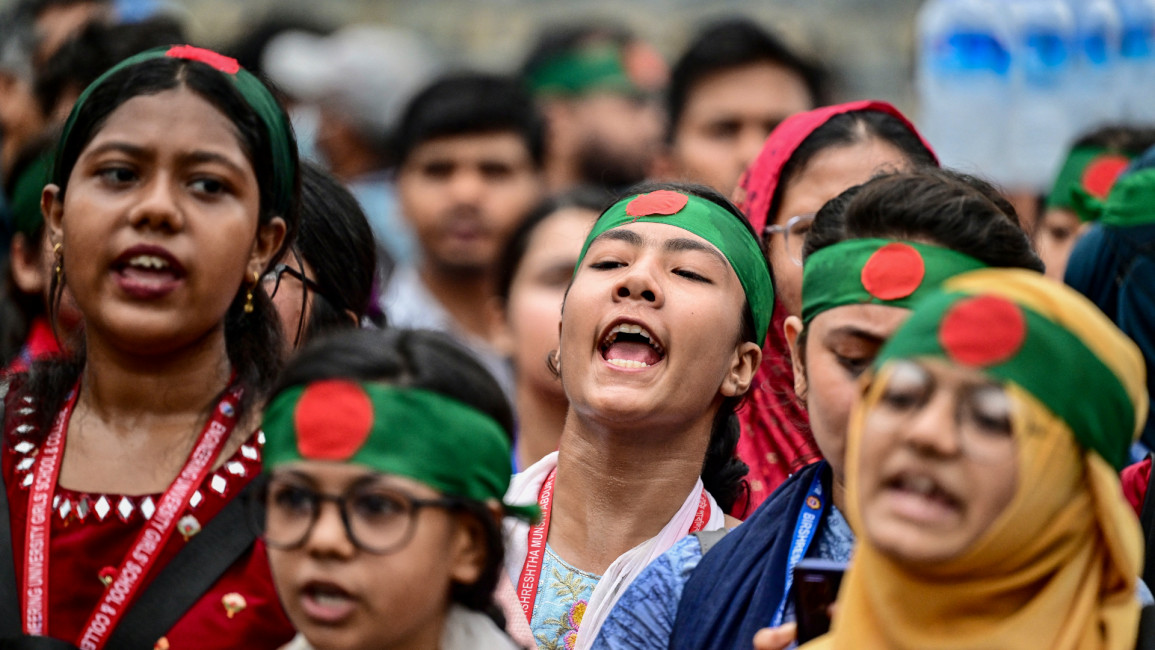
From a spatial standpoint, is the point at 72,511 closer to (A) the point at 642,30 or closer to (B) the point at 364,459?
(B) the point at 364,459

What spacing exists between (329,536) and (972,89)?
4.42 m

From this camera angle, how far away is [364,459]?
2.61 meters

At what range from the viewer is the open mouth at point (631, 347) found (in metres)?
3.59

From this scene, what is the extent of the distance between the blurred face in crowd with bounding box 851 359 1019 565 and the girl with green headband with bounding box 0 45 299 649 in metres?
1.33

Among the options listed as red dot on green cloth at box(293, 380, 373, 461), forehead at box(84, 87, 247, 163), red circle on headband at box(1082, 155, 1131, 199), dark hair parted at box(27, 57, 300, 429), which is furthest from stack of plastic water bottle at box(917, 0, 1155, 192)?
red dot on green cloth at box(293, 380, 373, 461)

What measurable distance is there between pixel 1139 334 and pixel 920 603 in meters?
1.78

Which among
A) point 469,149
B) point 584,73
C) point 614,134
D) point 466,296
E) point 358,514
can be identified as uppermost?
point 584,73

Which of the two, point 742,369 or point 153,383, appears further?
point 742,369

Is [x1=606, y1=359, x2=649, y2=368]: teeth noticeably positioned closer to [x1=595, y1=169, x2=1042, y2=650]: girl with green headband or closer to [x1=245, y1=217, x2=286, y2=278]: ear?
[x1=595, y1=169, x2=1042, y2=650]: girl with green headband

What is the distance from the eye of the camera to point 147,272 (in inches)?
126

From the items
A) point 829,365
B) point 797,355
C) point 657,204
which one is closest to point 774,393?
point 657,204

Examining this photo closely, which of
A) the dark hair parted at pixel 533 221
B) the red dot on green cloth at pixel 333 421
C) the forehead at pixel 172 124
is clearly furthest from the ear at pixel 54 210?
the dark hair parted at pixel 533 221

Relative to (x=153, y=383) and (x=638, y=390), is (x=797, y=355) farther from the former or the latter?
(x=153, y=383)

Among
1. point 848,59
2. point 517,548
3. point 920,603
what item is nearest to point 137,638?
point 517,548
